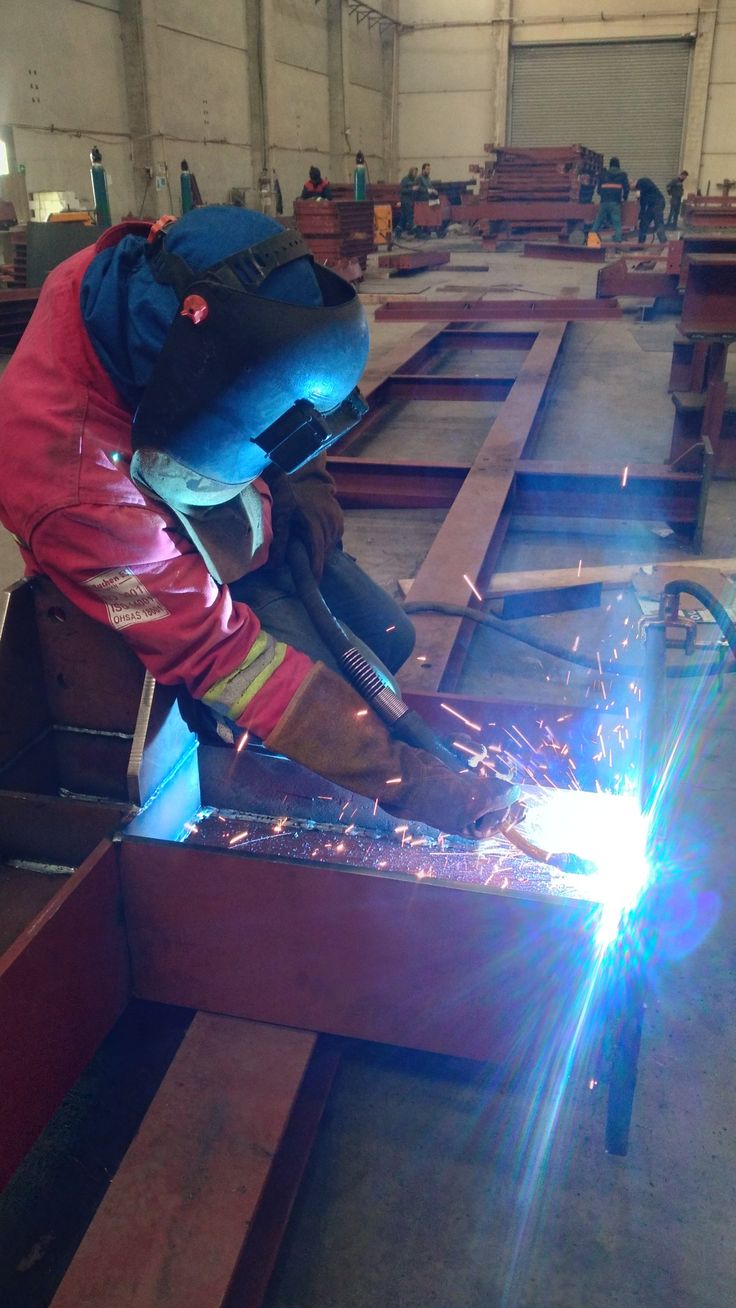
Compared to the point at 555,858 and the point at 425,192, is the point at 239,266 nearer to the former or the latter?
the point at 555,858

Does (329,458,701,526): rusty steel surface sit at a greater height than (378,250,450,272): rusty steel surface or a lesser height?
lesser

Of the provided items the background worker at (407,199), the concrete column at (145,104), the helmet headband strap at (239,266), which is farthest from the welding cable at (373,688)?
the background worker at (407,199)

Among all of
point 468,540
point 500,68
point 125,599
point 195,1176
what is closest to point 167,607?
point 125,599

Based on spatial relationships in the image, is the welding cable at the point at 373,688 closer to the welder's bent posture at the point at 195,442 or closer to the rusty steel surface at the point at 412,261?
the welder's bent posture at the point at 195,442

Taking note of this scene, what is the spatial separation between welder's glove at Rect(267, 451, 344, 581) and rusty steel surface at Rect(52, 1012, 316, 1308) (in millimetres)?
952

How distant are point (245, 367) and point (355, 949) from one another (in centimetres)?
83

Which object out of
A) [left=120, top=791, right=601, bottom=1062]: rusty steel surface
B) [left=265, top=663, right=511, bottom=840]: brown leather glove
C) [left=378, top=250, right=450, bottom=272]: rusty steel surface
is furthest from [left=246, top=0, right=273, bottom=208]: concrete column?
[left=120, top=791, right=601, bottom=1062]: rusty steel surface

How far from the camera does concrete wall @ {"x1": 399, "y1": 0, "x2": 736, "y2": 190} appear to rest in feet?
65.5

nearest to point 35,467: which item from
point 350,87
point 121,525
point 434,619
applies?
point 121,525

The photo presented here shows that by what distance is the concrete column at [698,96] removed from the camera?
1978cm

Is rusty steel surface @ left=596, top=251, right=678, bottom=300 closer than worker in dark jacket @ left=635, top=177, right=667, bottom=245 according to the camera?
Yes


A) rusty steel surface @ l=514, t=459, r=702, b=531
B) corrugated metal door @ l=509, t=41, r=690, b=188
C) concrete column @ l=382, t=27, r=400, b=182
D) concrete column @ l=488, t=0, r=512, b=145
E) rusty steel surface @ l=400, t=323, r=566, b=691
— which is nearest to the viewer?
rusty steel surface @ l=400, t=323, r=566, b=691

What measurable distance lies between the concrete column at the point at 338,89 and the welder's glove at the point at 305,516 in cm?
1961

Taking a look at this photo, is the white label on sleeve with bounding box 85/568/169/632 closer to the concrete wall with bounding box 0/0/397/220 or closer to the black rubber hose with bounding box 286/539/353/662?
the black rubber hose with bounding box 286/539/353/662
